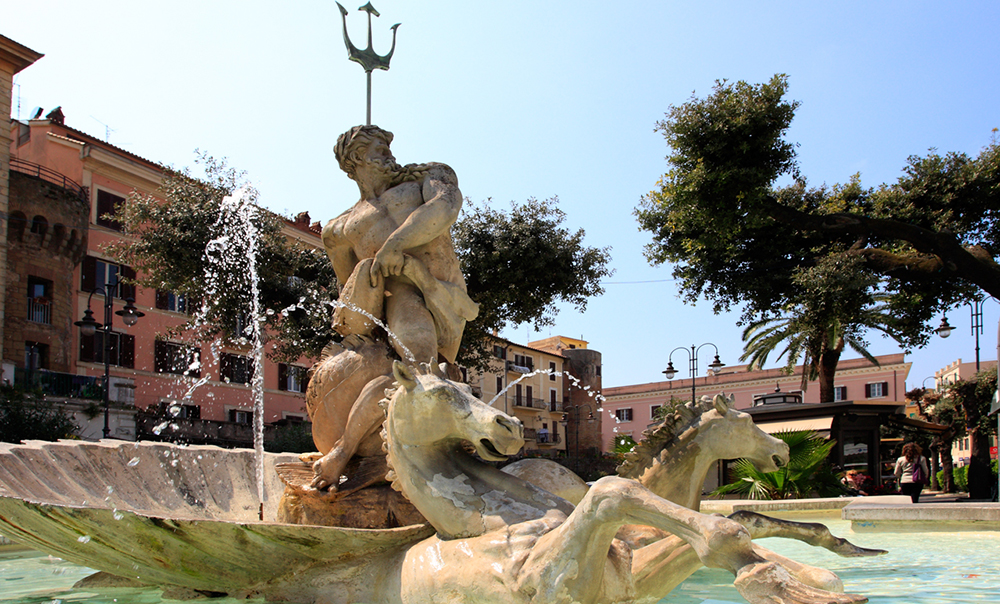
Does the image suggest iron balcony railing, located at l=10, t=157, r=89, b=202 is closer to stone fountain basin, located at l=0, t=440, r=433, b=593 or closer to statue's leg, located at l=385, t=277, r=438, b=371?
stone fountain basin, located at l=0, t=440, r=433, b=593

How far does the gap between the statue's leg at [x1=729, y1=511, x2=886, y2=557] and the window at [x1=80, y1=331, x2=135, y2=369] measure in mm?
32815

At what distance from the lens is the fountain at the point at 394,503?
2584 millimetres

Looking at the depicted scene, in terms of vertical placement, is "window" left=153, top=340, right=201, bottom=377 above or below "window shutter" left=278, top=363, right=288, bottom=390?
above

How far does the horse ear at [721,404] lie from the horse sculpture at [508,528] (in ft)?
3.27

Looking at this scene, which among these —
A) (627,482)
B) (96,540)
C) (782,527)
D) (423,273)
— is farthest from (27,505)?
(782,527)

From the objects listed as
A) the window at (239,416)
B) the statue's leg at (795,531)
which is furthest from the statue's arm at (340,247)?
the window at (239,416)

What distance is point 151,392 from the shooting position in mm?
32688

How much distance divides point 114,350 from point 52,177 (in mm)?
7318

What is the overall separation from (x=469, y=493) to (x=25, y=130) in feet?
123

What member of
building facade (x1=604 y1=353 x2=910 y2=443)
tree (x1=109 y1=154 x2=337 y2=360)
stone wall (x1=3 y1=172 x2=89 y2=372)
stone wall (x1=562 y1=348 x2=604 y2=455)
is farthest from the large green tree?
building facade (x1=604 y1=353 x2=910 y2=443)

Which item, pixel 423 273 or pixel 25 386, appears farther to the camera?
pixel 25 386

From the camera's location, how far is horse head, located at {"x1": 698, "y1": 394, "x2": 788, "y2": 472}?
12.0ft

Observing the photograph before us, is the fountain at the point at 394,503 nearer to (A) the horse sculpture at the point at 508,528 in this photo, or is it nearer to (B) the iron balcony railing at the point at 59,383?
(A) the horse sculpture at the point at 508,528

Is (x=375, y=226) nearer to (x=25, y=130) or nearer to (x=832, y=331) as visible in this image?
(x=832, y=331)
